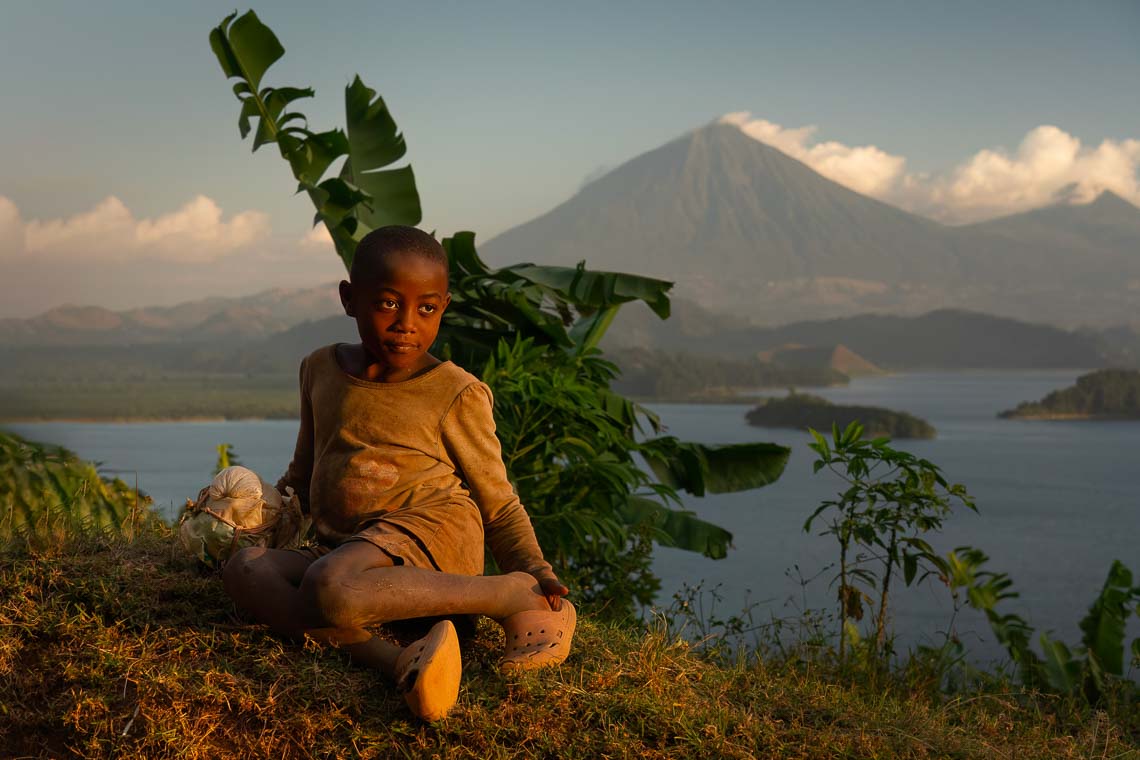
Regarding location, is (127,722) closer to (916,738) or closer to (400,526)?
(400,526)

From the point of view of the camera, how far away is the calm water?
627 centimetres

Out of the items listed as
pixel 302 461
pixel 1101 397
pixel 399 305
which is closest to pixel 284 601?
pixel 302 461

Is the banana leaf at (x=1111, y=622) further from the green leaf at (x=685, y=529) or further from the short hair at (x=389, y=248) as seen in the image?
the short hair at (x=389, y=248)

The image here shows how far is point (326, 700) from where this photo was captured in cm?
284

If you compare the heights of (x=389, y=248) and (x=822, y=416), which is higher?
(x=389, y=248)

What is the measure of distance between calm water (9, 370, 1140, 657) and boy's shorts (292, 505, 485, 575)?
977mm

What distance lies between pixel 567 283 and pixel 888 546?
2.73 m

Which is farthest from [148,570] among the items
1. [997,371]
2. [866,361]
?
[997,371]

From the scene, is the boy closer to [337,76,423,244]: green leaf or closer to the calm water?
the calm water

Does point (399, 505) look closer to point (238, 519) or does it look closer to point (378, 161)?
point (238, 519)

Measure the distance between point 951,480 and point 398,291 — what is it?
3.43 m

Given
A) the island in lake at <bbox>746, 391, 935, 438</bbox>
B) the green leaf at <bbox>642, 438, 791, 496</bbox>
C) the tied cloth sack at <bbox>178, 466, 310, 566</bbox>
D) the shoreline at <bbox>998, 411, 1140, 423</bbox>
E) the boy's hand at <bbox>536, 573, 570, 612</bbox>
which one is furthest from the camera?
the shoreline at <bbox>998, 411, 1140, 423</bbox>

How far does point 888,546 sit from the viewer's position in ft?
15.8

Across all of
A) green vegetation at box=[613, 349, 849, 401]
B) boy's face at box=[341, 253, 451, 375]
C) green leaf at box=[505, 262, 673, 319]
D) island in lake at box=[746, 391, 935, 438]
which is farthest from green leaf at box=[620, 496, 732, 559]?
island in lake at box=[746, 391, 935, 438]
